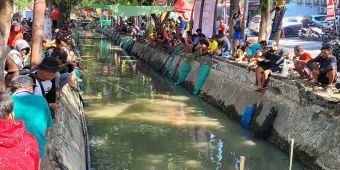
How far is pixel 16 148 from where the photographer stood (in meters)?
3.67

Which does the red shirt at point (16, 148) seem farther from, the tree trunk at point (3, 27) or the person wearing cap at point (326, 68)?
the person wearing cap at point (326, 68)

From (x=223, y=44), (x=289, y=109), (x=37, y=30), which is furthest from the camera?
(x=223, y=44)

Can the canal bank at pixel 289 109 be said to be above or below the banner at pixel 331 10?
below

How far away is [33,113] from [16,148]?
94 cm

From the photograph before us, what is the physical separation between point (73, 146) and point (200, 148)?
11.9ft

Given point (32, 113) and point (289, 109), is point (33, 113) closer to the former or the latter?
point (32, 113)

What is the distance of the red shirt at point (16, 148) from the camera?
3566mm

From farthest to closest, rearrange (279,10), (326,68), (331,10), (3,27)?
(331,10)
(279,10)
(326,68)
(3,27)

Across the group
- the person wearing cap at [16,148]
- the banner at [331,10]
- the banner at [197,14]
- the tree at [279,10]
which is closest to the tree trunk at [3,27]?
the person wearing cap at [16,148]

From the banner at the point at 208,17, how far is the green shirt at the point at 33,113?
49.9ft

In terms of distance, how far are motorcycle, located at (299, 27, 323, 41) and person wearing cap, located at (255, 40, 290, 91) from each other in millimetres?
17153

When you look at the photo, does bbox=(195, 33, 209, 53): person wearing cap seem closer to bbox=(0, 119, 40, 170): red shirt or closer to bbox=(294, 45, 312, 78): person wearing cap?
bbox=(294, 45, 312, 78): person wearing cap

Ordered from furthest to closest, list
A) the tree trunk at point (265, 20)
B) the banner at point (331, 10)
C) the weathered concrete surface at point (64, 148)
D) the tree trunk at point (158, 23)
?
the tree trunk at point (158, 23)
the banner at point (331, 10)
the tree trunk at point (265, 20)
the weathered concrete surface at point (64, 148)

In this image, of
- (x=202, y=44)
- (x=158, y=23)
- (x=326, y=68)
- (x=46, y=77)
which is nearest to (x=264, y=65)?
(x=326, y=68)
